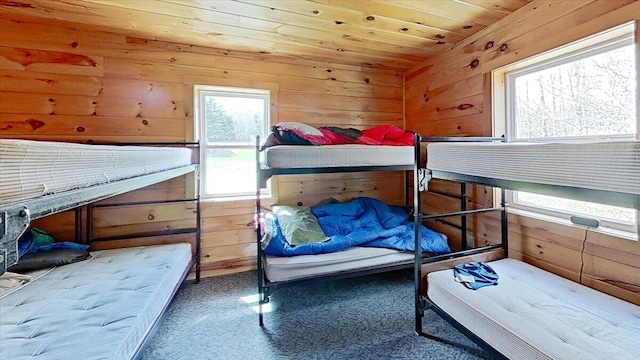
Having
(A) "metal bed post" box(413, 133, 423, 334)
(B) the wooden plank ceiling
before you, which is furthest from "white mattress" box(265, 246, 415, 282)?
(B) the wooden plank ceiling

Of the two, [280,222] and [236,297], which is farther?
[280,222]

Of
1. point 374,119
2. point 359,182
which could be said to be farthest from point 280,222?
point 374,119

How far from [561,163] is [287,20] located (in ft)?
6.42

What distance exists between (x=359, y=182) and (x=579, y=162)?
235 centimetres

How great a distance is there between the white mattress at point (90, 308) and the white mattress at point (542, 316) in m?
1.58

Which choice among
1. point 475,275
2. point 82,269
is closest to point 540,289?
point 475,275

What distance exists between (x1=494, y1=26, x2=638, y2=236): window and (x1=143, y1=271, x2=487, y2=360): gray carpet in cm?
111

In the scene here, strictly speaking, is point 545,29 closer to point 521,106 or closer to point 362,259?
point 521,106

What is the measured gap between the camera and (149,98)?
2.48m

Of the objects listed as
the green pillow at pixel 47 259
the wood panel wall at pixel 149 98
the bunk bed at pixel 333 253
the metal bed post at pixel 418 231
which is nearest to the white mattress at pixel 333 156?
the bunk bed at pixel 333 253

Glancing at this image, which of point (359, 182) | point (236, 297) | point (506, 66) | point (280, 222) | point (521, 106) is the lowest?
point (236, 297)

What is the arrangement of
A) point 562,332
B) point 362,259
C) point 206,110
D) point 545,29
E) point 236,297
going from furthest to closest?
point 206,110, point 236,297, point 362,259, point 545,29, point 562,332

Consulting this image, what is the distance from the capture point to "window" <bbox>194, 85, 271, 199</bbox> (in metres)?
2.70

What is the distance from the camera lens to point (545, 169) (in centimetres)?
104
